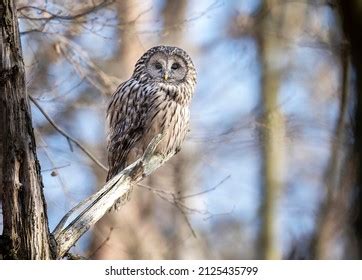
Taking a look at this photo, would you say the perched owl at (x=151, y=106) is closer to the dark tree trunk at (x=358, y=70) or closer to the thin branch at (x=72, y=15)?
the thin branch at (x=72, y=15)

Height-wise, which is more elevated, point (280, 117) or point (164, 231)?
point (280, 117)

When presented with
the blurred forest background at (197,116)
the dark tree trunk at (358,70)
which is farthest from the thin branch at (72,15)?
the dark tree trunk at (358,70)

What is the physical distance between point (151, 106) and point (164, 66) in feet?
0.56

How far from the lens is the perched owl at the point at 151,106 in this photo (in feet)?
6.93

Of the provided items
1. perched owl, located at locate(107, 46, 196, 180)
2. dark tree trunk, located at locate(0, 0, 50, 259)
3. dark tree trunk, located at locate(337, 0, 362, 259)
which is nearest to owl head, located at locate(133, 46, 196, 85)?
perched owl, located at locate(107, 46, 196, 180)

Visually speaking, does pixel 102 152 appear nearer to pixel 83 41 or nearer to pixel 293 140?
pixel 83 41

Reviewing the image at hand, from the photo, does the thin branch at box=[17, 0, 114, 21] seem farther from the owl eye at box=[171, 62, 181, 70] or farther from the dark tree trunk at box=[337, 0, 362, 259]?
the dark tree trunk at box=[337, 0, 362, 259]

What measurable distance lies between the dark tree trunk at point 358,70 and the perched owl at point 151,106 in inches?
58.0

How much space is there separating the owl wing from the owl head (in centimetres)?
6

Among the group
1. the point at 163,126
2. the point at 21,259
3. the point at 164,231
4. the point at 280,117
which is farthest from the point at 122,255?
the point at 21,259

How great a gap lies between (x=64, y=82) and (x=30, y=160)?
3.26 ft

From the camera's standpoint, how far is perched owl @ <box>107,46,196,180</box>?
2.11 metres

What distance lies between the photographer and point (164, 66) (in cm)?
225
